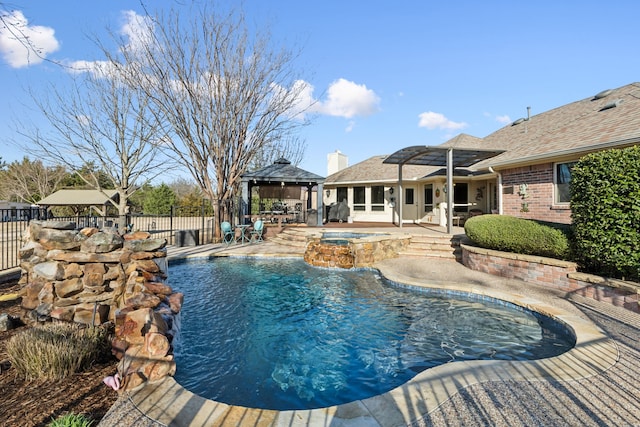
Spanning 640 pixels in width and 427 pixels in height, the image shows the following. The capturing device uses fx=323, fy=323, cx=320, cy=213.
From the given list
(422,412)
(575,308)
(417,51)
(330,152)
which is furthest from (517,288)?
(330,152)

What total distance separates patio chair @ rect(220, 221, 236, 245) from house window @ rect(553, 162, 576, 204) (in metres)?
10.9

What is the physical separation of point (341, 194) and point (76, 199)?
15087mm

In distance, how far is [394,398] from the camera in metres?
2.62

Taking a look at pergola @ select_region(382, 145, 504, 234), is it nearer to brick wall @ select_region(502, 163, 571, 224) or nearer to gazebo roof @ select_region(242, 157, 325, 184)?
brick wall @ select_region(502, 163, 571, 224)

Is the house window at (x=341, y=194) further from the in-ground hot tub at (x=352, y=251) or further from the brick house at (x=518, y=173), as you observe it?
the in-ground hot tub at (x=352, y=251)

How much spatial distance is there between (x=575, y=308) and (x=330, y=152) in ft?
67.9

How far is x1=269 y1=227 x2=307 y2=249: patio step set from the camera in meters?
12.3

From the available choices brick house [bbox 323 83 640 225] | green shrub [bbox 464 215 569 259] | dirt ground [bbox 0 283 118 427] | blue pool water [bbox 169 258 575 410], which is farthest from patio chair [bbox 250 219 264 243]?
dirt ground [bbox 0 283 118 427]

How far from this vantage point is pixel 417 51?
13219mm

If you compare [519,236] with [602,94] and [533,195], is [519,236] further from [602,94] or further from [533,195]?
[602,94]

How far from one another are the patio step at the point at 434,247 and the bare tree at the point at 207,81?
7.87 metres

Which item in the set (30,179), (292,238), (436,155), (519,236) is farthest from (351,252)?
(30,179)

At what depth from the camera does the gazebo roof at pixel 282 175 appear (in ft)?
47.3

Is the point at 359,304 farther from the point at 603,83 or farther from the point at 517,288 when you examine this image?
the point at 603,83
